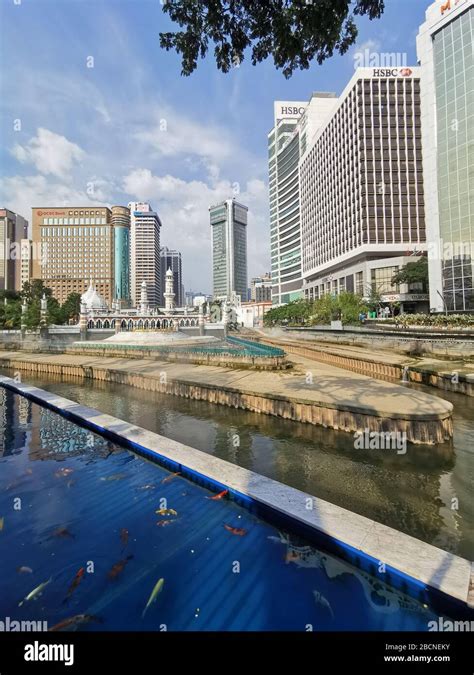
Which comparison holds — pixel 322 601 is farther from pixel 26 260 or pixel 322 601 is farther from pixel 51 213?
pixel 26 260

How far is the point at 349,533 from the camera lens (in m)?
4.72

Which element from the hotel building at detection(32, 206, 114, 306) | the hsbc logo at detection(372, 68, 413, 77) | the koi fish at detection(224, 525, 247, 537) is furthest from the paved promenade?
the hotel building at detection(32, 206, 114, 306)

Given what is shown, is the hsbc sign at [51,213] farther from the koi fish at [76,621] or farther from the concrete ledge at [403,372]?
the koi fish at [76,621]

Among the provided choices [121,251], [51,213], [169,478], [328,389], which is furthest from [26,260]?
[169,478]

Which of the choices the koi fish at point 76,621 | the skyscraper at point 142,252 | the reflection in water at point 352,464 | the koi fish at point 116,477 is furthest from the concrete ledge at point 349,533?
the skyscraper at point 142,252

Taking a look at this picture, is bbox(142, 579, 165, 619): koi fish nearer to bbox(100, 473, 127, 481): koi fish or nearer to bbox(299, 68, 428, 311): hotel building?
bbox(100, 473, 127, 481): koi fish

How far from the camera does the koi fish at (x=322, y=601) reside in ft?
12.8

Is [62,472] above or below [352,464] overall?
above

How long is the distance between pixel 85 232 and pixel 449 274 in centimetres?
16001

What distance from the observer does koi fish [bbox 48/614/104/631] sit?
12.1 ft

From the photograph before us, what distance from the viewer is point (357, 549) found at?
444 centimetres

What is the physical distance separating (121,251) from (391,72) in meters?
146
